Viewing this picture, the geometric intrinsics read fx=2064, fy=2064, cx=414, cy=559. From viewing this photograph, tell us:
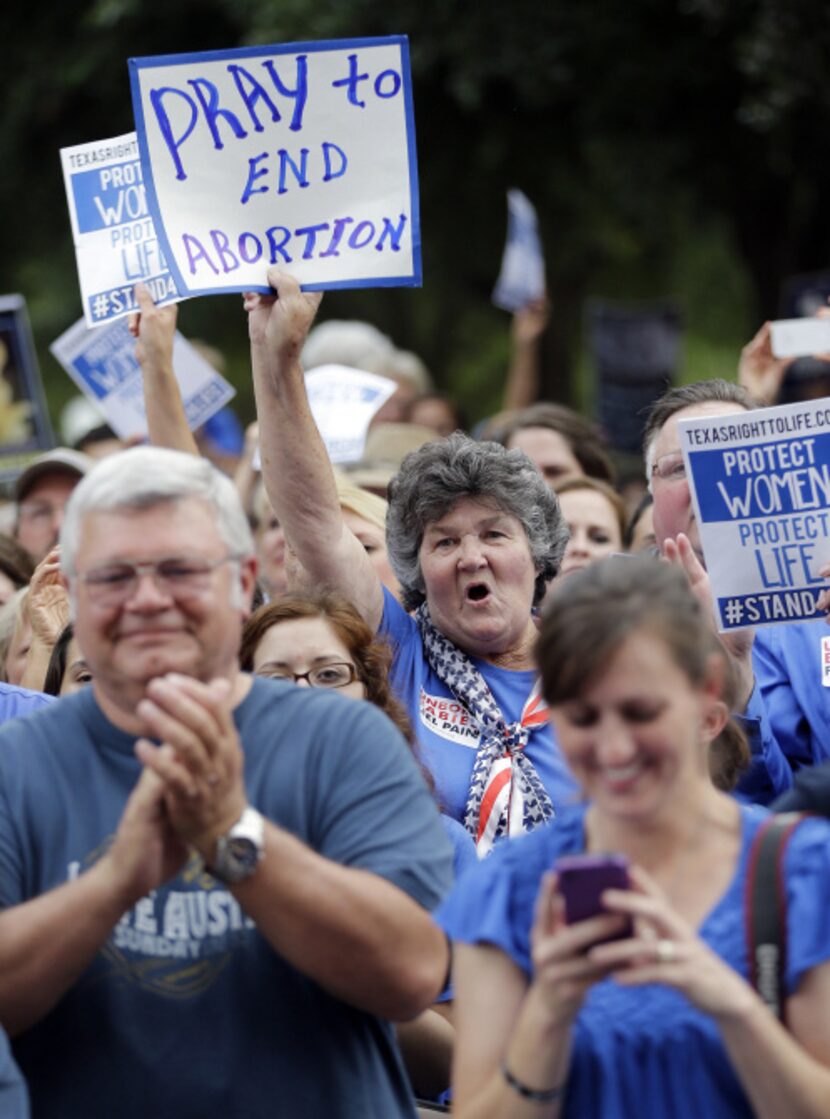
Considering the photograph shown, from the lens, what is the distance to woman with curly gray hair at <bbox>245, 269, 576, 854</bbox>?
4.63m

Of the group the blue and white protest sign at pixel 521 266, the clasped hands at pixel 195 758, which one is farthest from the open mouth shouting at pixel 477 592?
the blue and white protest sign at pixel 521 266

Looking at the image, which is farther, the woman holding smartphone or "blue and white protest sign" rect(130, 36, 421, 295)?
"blue and white protest sign" rect(130, 36, 421, 295)

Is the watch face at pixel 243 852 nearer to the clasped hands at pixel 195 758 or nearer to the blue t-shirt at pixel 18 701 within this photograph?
the clasped hands at pixel 195 758

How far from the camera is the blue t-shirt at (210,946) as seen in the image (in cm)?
314

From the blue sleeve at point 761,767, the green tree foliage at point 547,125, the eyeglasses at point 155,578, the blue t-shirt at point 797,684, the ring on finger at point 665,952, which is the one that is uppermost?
the green tree foliage at point 547,125

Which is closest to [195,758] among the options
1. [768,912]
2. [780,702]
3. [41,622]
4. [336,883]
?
[336,883]

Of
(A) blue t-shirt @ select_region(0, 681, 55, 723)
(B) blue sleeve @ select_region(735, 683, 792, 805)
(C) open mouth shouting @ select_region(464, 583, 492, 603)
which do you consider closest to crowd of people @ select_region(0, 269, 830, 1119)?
(B) blue sleeve @ select_region(735, 683, 792, 805)

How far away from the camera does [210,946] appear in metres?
3.16

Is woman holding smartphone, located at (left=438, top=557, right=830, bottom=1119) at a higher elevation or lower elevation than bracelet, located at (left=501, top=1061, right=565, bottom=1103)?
higher

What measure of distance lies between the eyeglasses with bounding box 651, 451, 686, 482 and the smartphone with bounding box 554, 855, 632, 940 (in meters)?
2.45

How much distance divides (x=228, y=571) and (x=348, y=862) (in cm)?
48

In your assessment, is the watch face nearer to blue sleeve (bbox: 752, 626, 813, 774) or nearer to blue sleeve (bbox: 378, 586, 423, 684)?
blue sleeve (bbox: 378, 586, 423, 684)

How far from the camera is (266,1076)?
3.15 m

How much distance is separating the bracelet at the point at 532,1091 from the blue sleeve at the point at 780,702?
1.98 meters
